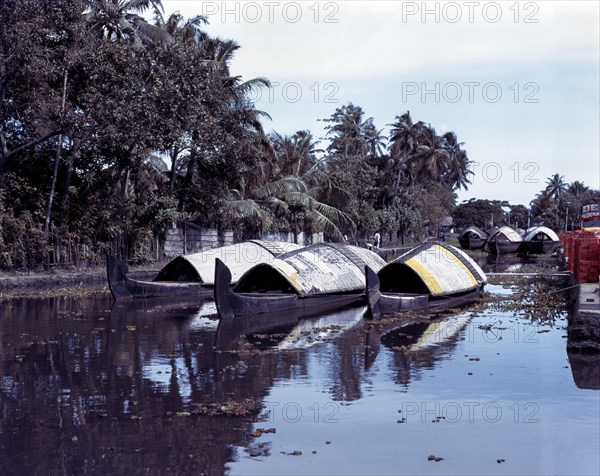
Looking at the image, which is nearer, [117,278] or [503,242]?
[117,278]

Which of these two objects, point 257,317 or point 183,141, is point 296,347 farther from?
point 183,141

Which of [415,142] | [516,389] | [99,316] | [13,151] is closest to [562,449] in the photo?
[516,389]

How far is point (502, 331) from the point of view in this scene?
570 inches

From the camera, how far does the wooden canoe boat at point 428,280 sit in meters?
17.2

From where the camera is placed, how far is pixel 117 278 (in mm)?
19922

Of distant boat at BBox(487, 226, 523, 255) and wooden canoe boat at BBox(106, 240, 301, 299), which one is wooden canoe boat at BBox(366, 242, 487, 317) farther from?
distant boat at BBox(487, 226, 523, 255)

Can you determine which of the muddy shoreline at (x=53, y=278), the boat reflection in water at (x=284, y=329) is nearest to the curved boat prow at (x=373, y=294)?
the boat reflection in water at (x=284, y=329)

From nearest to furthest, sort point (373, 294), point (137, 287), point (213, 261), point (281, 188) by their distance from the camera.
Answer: point (373, 294), point (137, 287), point (213, 261), point (281, 188)

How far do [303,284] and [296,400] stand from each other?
30.2 ft

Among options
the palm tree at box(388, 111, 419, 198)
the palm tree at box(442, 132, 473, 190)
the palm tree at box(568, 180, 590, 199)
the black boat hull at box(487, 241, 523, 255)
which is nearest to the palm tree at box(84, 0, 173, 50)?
the black boat hull at box(487, 241, 523, 255)

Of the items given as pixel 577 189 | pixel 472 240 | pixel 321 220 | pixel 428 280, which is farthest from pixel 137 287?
pixel 577 189

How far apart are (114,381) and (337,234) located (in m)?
31.5

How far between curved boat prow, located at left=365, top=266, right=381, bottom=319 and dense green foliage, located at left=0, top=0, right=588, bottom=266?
456 inches

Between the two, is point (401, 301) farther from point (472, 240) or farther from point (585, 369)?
point (472, 240)
